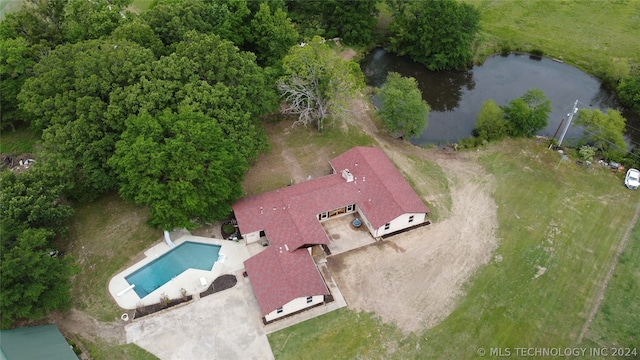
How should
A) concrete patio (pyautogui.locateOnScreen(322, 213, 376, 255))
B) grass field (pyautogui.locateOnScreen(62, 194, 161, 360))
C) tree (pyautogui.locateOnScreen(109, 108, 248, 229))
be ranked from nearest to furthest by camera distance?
1. grass field (pyautogui.locateOnScreen(62, 194, 161, 360))
2. tree (pyautogui.locateOnScreen(109, 108, 248, 229))
3. concrete patio (pyautogui.locateOnScreen(322, 213, 376, 255))

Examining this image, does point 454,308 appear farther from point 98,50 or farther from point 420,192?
point 98,50

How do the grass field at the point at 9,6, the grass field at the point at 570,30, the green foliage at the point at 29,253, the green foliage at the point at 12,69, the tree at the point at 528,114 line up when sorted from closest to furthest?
the green foliage at the point at 29,253
the green foliage at the point at 12,69
the tree at the point at 528,114
the grass field at the point at 570,30
the grass field at the point at 9,6

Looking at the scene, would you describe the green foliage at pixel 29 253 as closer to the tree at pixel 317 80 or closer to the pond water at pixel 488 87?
the tree at pixel 317 80

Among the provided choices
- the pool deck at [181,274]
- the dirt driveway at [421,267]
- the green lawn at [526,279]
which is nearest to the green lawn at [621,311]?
the green lawn at [526,279]

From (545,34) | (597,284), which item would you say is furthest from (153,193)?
(545,34)

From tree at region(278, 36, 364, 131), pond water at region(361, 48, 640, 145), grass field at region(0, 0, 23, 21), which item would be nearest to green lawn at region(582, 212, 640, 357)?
pond water at region(361, 48, 640, 145)

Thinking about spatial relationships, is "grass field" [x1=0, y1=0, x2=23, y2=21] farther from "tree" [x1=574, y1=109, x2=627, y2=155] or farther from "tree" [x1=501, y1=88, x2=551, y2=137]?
"tree" [x1=574, y1=109, x2=627, y2=155]

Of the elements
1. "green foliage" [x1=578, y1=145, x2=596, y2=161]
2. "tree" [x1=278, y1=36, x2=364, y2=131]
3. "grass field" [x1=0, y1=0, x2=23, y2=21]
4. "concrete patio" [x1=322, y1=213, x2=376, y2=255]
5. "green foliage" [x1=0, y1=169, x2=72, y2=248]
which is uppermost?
"grass field" [x1=0, y1=0, x2=23, y2=21]
